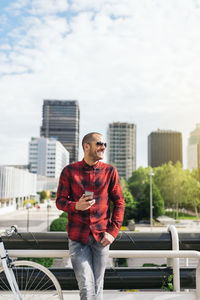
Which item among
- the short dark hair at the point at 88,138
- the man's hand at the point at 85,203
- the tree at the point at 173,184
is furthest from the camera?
the tree at the point at 173,184

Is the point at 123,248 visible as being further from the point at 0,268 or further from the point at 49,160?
the point at 49,160

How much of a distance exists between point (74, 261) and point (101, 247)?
9.8 inches

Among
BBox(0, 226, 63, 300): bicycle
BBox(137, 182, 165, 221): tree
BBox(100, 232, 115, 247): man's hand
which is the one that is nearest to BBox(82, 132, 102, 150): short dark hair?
BBox(100, 232, 115, 247): man's hand

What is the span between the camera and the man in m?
2.36

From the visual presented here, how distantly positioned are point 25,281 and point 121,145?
160 meters

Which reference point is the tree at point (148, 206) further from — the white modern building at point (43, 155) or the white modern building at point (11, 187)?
the white modern building at point (43, 155)

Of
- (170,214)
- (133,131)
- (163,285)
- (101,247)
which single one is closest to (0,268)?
(101,247)

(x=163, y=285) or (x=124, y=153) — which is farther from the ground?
(x=124, y=153)

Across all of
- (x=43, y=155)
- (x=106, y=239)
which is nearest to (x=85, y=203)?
(x=106, y=239)

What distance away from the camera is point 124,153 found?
533 ft

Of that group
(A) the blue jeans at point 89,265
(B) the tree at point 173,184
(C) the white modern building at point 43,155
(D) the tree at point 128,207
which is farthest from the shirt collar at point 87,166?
(C) the white modern building at point 43,155

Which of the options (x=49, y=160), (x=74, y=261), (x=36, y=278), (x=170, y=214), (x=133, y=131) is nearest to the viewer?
(x=74, y=261)

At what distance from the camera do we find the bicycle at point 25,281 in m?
2.45

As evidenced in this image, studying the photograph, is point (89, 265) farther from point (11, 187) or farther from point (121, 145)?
point (121, 145)
